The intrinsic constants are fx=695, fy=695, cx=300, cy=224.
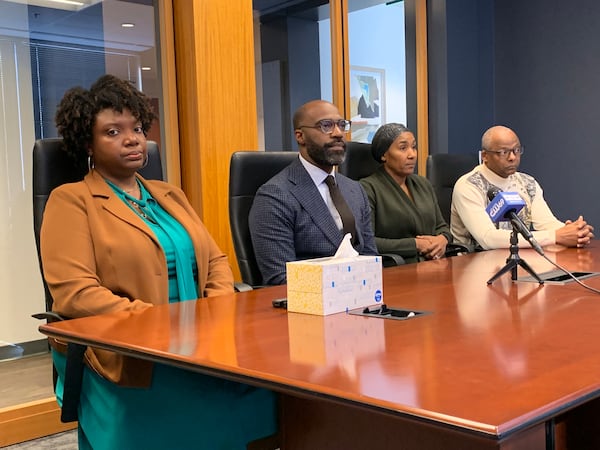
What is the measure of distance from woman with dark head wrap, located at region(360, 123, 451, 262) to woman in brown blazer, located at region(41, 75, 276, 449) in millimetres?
1244

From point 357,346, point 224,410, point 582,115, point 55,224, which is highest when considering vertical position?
point 582,115

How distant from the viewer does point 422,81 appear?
16.3 feet

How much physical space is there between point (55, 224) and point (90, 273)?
7.2 inches

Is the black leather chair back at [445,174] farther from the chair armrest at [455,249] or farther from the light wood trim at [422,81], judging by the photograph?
the light wood trim at [422,81]

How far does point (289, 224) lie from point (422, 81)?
8.99ft

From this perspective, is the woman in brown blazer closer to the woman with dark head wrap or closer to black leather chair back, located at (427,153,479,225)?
the woman with dark head wrap

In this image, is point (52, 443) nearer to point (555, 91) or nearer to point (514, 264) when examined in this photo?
point (514, 264)

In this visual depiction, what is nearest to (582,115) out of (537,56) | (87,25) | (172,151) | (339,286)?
(537,56)

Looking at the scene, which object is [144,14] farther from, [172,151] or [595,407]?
[595,407]

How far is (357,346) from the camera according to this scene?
1.26 m

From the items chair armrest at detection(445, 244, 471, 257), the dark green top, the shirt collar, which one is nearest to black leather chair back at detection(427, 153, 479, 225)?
the dark green top

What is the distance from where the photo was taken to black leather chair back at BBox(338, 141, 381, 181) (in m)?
3.41

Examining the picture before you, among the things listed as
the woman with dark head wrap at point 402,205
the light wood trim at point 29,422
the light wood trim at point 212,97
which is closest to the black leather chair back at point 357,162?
the woman with dark head wrap at point 402,205

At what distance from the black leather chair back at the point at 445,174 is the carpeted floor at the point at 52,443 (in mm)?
2244
